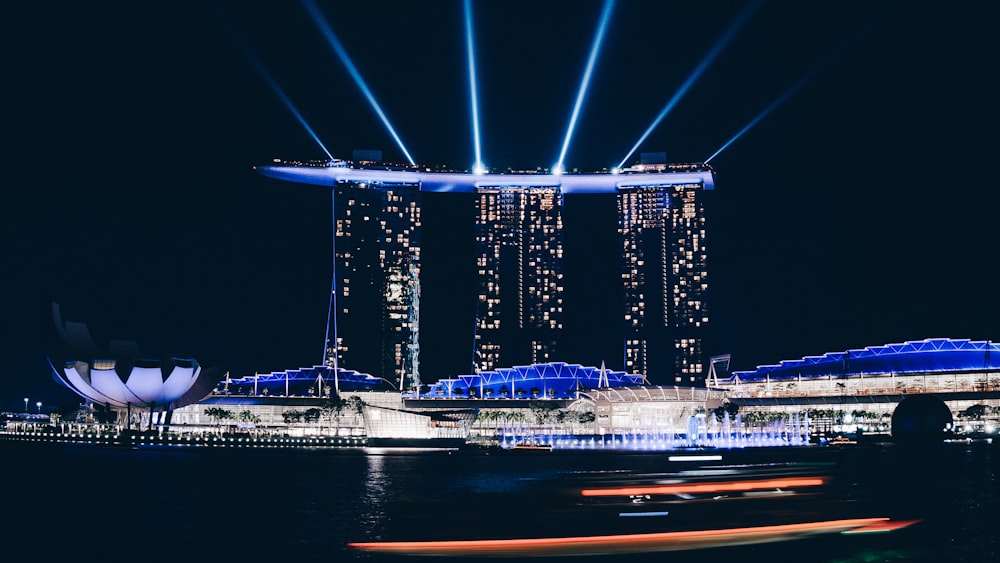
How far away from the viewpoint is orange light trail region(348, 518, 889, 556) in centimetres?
2089

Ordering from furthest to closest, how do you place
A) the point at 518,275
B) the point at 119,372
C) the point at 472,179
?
the point at 518,275 < the point at 472,179 < the point at 119,372

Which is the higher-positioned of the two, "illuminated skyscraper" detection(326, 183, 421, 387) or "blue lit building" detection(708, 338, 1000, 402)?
"illuminated skyscraper" detection(326, 183, 421, 387)

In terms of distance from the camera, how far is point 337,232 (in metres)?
157

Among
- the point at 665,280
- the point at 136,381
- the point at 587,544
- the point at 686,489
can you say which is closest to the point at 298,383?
the point at 136,381

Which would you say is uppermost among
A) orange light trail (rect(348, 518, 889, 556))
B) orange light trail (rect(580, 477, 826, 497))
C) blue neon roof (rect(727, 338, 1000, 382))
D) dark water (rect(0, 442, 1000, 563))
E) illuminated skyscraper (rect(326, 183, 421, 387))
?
illuminated skyscraper (rect(326, 183, 421, 387))

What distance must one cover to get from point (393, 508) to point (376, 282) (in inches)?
5201

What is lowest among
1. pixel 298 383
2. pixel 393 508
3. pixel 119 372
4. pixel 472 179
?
pixel 393 508

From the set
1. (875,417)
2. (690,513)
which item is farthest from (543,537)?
(875,417)

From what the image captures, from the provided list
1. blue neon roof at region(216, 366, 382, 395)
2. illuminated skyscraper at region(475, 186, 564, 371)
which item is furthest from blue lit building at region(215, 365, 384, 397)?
illuminated skyscraper at region(475, 186, 564, 371)

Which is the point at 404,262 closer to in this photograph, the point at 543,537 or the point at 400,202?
the point at 400,202

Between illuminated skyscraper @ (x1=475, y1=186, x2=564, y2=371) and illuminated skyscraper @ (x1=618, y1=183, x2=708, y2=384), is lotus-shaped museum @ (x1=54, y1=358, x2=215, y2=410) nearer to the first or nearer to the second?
illuminated skyscraper @ (x1=475, y1=186, x2=564, y2=371)

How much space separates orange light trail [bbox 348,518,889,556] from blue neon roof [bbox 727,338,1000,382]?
11062 cm

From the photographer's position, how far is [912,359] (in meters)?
123

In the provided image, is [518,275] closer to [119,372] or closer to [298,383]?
[298,383]
